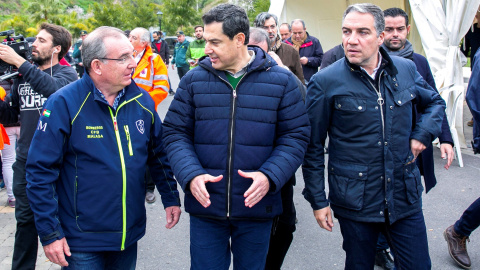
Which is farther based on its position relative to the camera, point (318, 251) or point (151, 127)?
point (318, 251)

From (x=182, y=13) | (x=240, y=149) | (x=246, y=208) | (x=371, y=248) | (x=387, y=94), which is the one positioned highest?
(x=387, y=94)

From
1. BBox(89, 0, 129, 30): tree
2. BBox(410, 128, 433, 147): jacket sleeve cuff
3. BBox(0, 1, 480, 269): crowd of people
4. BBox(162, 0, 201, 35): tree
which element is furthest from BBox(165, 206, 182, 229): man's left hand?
BBox(162, 0, 201, 35): tree

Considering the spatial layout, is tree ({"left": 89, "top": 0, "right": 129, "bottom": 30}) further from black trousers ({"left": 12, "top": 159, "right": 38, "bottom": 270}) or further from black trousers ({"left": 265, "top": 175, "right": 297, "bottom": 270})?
black trousers ({"left": 265, "top": 175, "right": 297, "bottom": 270})

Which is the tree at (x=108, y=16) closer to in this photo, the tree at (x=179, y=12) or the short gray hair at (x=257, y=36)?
the tree at (x=179, y=12)

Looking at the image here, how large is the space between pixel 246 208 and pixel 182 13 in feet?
142

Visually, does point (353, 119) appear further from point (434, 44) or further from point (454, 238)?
point (434, 44)

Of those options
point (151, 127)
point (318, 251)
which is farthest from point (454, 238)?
point (151, 127)

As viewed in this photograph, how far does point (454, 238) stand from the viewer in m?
3.97

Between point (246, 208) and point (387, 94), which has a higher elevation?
point (387, 94)

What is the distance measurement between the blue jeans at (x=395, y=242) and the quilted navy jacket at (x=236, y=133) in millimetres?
479

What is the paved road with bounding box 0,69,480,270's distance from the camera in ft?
13.5

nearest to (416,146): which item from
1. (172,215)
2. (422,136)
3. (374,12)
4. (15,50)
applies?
(422,136)

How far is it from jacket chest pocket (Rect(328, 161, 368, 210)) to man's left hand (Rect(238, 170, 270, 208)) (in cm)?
52

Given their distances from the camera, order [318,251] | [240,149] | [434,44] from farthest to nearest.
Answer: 1. [434,44]
2. [318,251]
3. [240,149]
